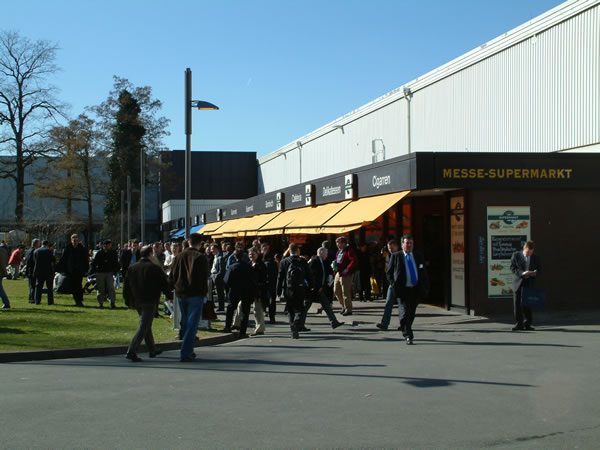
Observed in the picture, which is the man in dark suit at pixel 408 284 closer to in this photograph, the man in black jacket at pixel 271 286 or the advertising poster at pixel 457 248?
the advertising poster at pixel 457 248

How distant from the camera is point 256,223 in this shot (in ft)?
91.8

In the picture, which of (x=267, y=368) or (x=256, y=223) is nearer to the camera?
(x=267, y=368)

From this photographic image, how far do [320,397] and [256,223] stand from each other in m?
21.0

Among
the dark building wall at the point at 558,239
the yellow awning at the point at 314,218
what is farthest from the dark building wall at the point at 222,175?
the dark building wall at the point at 558,239

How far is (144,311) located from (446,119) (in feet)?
69.7

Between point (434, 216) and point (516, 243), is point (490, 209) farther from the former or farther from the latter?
point (434, 216)

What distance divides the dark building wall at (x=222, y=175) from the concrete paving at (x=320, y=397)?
Answer: 5547 cm

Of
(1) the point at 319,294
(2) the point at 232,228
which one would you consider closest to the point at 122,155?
(2) the point at 232,228

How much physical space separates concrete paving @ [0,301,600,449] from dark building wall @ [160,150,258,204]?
55.5m

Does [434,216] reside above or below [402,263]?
above

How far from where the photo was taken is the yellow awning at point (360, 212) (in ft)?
52.0

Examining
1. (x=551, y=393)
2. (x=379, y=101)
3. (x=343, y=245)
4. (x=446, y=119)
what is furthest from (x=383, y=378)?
(x=379, y=101)

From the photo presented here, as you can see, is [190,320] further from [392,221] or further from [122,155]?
[122,155]

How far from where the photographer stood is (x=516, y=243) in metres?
15.4
